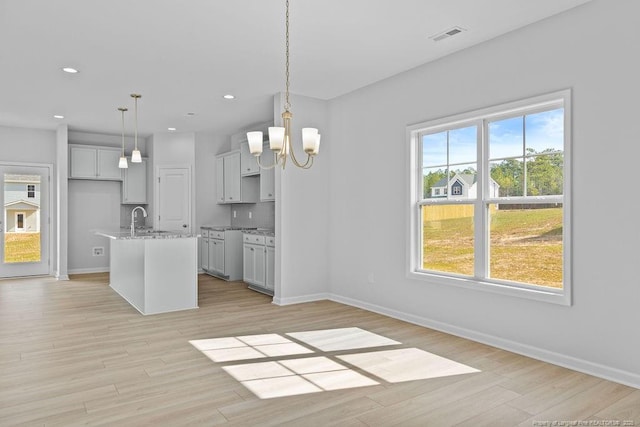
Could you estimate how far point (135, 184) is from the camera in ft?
28.3

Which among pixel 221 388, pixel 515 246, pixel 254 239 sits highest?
pixel 515 246

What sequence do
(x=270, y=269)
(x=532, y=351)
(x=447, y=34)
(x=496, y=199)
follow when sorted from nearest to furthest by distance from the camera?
(x=532, y=351) < (x=447, y=34) < (x=496, y=199) < (x=270, y=269)

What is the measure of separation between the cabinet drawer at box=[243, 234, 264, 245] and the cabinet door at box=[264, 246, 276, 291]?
0.90 feet

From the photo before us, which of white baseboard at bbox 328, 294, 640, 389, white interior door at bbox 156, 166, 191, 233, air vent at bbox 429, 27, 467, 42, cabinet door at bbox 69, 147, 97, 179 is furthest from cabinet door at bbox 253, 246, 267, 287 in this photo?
cabinet door at bbox 69, 147, 97, 179

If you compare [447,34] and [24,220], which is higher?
[447,34]

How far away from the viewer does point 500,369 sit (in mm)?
3281

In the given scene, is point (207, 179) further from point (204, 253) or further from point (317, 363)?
point (317, 363)

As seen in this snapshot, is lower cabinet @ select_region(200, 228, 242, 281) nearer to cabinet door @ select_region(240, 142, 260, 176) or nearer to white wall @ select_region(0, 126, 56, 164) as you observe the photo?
cabinet door @ select_region(240, 142, 260, 176)

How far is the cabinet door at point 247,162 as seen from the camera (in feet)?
24.2

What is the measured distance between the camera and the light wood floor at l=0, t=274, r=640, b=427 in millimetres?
2527

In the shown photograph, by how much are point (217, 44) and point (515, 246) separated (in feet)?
10.8

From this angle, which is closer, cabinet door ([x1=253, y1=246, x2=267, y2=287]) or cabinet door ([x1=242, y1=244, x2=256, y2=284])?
cabinet door ([x1=253, y1=246, x2=267, y2=287])

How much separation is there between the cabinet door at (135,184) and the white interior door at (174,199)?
2.12 ft

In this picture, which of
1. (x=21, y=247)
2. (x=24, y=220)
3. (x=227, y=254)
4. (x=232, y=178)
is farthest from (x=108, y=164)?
(x=227, y=254)
